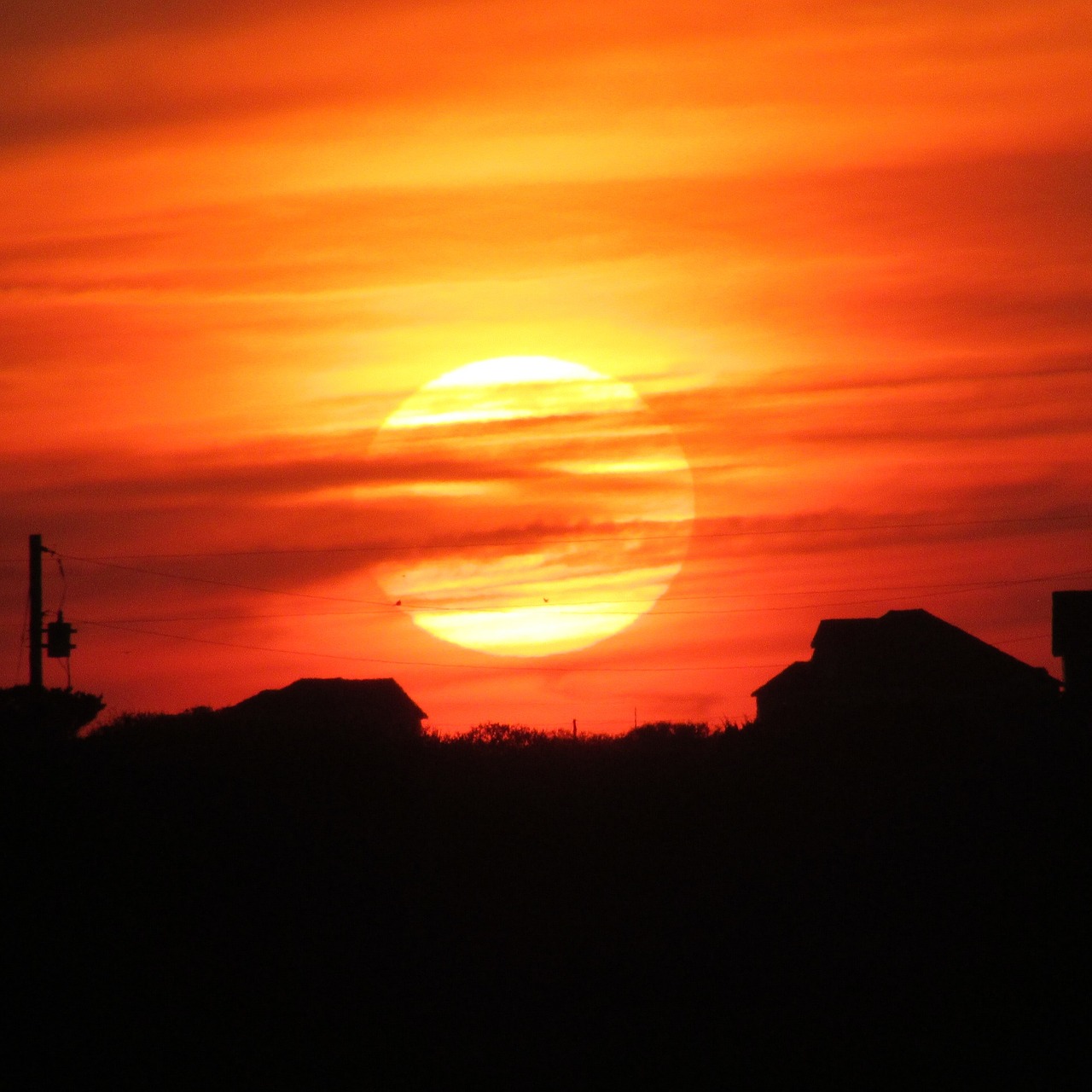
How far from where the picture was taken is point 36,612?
33750 mm

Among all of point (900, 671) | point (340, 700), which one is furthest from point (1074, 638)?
point (340, 700)

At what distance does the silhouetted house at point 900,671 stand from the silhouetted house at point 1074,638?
1.28 meters

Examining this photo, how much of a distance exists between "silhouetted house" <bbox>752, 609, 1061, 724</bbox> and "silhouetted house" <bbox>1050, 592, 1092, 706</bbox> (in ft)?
4.21

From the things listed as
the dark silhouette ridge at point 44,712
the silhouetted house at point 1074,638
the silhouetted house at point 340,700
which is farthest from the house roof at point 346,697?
the silhouetted house at point 1074,638

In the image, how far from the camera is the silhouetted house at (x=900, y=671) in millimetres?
46281

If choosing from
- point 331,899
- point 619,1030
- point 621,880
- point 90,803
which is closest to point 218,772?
point 90,803

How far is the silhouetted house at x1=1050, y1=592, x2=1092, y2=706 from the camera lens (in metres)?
41.9

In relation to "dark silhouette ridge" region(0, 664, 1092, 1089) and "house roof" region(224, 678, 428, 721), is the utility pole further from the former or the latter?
"house roof" region(224, 678, 428, 721)

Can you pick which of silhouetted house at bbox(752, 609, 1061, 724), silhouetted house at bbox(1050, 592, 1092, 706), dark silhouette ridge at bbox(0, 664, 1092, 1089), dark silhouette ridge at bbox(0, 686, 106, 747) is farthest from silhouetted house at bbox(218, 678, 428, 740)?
silhouetted house at bbox(1050, 592, 1092, 706)

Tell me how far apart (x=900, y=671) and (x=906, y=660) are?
0.68 m

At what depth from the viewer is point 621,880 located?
1812 centimetres

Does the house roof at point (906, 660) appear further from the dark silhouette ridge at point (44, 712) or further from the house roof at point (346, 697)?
the dark silhouette ridge at point (44, 712)

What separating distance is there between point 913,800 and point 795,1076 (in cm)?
1021

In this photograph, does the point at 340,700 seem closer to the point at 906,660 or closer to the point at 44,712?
the point at 906,660
